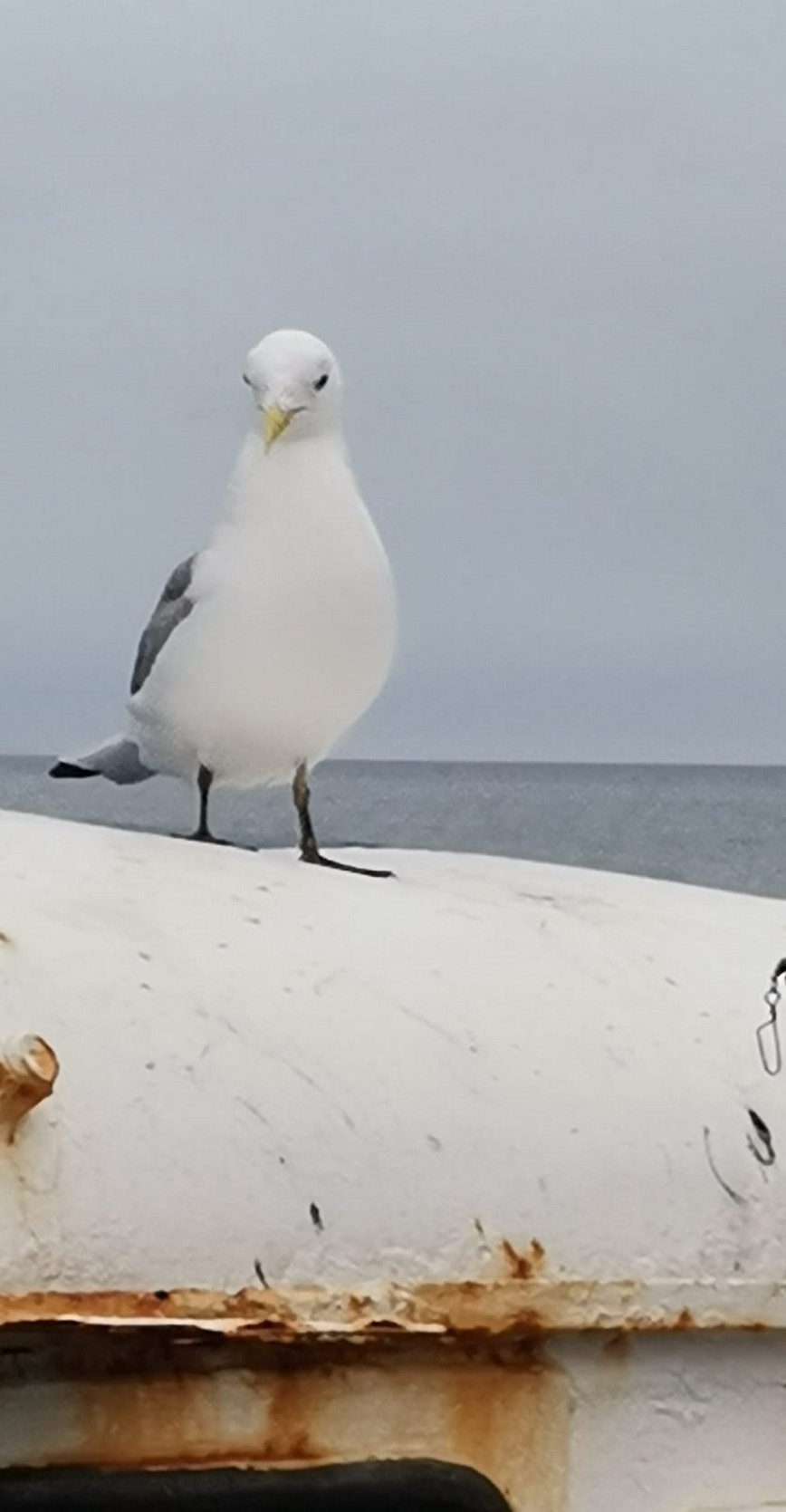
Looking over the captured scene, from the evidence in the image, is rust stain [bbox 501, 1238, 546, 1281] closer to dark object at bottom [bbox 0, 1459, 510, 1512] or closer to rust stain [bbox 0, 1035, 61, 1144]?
dark object at bottom [bbox 0, 1459, 510, 1512]

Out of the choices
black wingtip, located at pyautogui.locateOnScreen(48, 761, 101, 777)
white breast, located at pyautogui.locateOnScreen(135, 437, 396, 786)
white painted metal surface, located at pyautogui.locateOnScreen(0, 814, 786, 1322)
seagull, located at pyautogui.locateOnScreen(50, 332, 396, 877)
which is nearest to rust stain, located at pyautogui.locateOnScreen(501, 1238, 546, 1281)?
white painted metal surface, located at pyautogui.locateOnScreen(0, 814, 786, 1322)

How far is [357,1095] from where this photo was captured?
84.7 inches

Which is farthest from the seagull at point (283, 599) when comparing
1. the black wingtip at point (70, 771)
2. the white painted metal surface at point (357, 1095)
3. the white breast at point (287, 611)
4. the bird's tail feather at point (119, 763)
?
the white painted metal surface at point (357, 1095)

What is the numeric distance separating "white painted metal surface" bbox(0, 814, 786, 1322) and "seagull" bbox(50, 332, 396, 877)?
94 centimetres

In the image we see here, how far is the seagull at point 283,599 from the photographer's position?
3.44 m

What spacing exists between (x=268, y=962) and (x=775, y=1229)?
0.49 metres

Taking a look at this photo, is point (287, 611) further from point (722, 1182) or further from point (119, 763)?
point (722, 1182)

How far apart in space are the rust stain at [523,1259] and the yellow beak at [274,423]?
5.20 feet

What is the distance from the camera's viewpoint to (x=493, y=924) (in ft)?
8.16

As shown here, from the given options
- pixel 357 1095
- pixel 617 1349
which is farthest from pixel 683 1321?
pixel 357 1095

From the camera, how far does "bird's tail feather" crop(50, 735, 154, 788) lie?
4.05 m

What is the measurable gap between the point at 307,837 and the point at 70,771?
2.96ft

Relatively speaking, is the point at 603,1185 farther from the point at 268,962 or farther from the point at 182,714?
the point at 182,714

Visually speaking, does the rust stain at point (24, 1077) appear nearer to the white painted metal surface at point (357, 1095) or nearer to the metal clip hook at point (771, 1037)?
the white painted metal surface at point (357, 1095)
